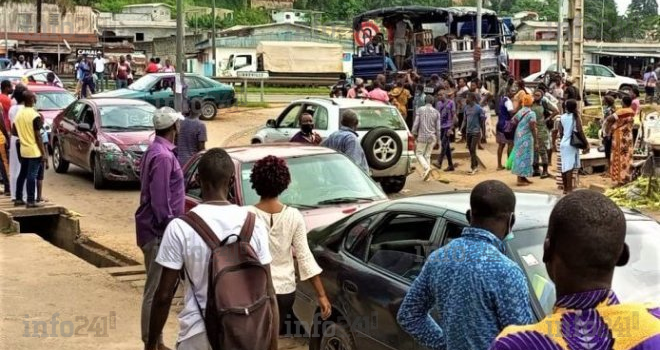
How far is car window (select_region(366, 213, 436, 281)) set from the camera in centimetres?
511

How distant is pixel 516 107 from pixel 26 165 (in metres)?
9.64

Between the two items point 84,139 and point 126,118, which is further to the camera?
point 126,118

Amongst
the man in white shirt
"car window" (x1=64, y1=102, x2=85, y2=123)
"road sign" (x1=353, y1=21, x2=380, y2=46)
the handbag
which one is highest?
"road sign" (x1=353, y1=21, x2=380, y2=46)

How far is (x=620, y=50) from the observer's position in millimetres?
52844

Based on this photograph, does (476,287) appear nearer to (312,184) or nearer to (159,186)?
(159,186)

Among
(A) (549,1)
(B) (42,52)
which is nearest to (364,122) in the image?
(B) (42,52)

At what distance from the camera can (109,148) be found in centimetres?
1436

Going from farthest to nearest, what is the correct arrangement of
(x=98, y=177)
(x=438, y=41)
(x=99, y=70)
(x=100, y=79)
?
1. (x=100, y=79)
2. (x=99, y=70)
3. (x=438, y=41)
4. (x=98, y=177)

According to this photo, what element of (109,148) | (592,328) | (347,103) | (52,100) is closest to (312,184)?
(592,328)

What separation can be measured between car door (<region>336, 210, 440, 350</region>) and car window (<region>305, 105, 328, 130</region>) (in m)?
8.38

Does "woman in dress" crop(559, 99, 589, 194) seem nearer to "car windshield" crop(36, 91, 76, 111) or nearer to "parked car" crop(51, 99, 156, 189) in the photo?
"parked car" crop(51, 99, 156, 189)

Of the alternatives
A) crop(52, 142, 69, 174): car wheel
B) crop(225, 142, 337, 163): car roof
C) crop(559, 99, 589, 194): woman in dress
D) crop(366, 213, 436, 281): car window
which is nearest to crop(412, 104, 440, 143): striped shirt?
crop(559, 99, 589, 194): woman in dress

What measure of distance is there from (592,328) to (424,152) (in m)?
14.4

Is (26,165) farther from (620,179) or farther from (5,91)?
(620,179)
